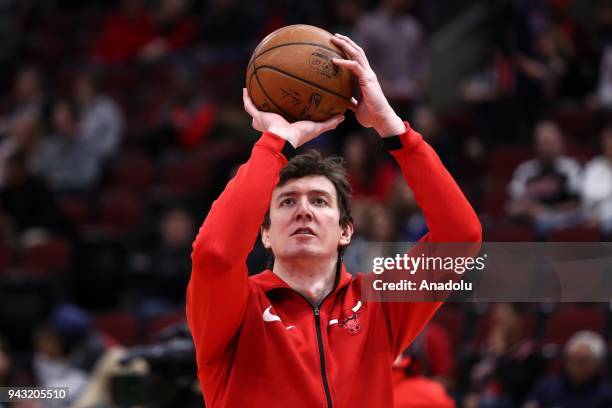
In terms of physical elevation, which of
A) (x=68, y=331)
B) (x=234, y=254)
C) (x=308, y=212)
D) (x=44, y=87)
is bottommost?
(x=234, y=254)

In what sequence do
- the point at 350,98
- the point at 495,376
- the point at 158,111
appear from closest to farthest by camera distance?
the point at 350,98 → the point at 495,376 → the point at 158,111

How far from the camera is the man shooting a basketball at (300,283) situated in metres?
3.23

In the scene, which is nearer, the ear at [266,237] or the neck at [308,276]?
the neck at [308,276]

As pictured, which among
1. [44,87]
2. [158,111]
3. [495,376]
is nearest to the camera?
[495,376]

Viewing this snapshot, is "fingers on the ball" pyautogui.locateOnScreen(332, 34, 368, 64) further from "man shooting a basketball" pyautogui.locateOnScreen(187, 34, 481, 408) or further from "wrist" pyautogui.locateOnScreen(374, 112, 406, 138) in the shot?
"wrist" pyautogui.locateOnScreen(374, 112, 406, 138)

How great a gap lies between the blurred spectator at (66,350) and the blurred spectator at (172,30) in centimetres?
559

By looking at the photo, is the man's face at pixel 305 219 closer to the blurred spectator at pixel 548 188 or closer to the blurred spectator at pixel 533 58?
the blurred spectator at pixel 548 188

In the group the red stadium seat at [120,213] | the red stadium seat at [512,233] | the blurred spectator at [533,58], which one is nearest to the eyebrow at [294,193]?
the red stadium seat at [512,233]

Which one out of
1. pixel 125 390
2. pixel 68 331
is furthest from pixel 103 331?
pixel 125 390

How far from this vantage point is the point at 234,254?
3172mm

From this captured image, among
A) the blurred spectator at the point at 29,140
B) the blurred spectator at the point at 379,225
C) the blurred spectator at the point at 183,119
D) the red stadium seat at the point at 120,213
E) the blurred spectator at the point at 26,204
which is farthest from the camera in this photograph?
the blurred spectator at the point at 183,119

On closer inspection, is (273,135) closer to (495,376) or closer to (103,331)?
(495,376)

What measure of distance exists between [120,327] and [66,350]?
0.97 m

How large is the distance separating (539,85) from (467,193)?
1.56m
